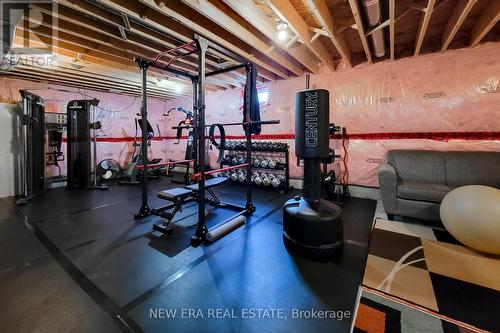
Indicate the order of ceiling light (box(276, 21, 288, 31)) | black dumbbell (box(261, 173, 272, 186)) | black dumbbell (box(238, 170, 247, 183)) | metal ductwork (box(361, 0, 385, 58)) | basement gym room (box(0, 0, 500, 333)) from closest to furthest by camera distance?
basement gym room (box(0, 0, 500, 333)), metal ductwork (box(361, 0, 385, 58)), ceiling light (box(276, 21, 288, 31)), black dumbbell (box(261, 173, 272, 186)), black dumbbell (box(238, 170, 247, 183))

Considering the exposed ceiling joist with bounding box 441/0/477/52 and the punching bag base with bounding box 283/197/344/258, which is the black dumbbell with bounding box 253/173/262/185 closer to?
the punching bag base with bounding box 283/197/344/258

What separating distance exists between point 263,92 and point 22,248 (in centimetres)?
502

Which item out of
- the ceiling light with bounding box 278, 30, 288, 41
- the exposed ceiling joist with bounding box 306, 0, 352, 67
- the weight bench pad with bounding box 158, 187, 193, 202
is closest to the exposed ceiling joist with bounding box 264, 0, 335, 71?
the ceiling light with bounding box 278, 30, 288, 41

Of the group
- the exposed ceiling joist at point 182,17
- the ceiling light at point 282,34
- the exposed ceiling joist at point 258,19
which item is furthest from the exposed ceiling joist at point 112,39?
the ceiling light at point 282,34

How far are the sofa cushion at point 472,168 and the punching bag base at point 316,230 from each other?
229cm

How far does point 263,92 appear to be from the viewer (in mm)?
5445

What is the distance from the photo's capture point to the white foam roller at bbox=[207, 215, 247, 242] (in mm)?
2477

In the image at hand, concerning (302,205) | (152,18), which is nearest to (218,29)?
(152,18)

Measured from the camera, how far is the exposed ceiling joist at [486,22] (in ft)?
8.12

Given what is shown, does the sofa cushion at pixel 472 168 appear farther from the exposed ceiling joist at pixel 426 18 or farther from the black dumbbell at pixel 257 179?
the black dumbbell at pixel 257 179

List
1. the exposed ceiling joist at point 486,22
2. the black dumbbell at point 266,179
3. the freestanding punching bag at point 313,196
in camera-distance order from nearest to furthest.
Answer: the freestanding punching bag at point 313,196
the exposed ceiling joist at point 486,22
the black dumbbell at point 266,179

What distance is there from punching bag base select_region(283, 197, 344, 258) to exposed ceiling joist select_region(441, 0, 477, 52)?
254 cm

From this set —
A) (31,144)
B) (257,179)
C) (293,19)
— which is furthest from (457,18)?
(31,144)

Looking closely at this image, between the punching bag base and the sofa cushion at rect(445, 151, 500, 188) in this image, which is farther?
the sofa cushion at rect(445, 151, 500, 188)
